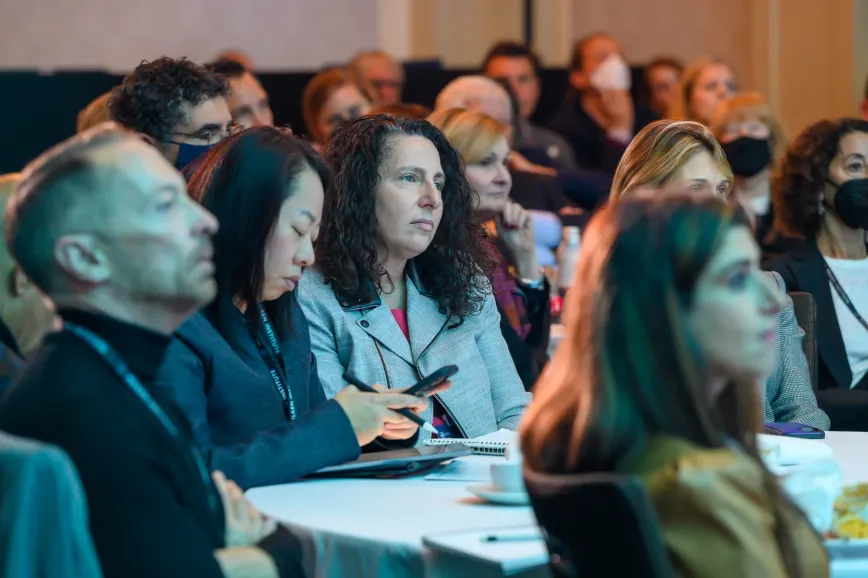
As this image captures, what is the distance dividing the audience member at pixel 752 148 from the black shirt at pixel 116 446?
169 inches

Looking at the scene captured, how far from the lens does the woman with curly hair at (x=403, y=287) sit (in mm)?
3188

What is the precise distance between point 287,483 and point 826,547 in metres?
1.01

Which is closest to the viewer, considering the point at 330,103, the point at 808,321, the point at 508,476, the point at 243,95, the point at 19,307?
the point at 508,476

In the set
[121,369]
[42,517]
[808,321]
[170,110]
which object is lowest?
[808,321]

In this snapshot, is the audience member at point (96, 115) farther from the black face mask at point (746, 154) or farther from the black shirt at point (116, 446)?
the black face mask at point (746, 154)

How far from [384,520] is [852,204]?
271 centimetres

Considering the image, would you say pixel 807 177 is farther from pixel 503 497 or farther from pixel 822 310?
pixel 503 497

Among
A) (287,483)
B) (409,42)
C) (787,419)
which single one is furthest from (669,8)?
(287,483)

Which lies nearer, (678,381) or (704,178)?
(678,381)

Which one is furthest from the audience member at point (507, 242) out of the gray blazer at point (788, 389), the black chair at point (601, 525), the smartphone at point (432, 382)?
the black chair at point (601, 525)

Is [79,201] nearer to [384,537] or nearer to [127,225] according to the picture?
[127,225]

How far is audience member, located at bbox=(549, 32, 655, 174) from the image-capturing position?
7.97m

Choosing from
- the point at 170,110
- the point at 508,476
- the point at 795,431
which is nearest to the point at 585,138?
the point at 170,110

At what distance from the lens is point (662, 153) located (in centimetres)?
344
